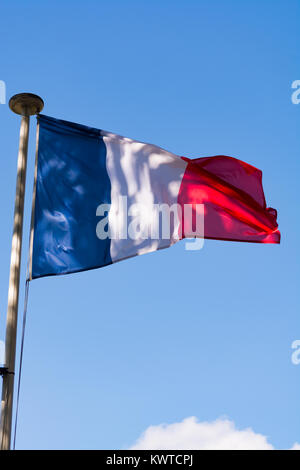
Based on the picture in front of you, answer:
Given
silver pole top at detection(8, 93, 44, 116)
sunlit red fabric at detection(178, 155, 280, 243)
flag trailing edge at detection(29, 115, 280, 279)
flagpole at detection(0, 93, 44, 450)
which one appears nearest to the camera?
flagpole at detection(0, 93, 44, 450)

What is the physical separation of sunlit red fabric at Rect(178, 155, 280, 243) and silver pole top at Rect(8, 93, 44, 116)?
2.50 metres

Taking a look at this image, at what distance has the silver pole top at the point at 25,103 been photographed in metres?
10.6

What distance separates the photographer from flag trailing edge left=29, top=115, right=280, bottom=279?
10.5 m

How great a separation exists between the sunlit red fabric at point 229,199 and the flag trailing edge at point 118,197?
0.05 ft

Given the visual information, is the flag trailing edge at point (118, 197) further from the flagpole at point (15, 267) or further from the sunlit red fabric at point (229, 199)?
the flagpole at point (15, 267)

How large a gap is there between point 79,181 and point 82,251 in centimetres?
117

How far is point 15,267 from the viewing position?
31.5 ft

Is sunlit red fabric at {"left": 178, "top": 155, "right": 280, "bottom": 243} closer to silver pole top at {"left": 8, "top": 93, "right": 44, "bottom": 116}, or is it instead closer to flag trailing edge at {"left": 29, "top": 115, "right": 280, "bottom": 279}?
flag trailing edge at {"left": 29, "top": 115, "right": 280, "bottom": 279}

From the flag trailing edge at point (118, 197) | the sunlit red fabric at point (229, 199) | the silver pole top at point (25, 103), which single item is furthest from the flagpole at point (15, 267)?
the sunlit red fabric at point (229, 199)

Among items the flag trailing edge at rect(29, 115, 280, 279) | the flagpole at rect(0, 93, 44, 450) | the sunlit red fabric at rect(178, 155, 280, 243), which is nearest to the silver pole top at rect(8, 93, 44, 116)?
the flagpole at rect(0, 93, 44, 450)

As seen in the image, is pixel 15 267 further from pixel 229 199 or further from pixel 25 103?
pixel 229 199

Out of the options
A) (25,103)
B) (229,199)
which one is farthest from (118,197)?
(25,103)

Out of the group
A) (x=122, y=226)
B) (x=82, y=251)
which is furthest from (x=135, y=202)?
(x=82, y=251)

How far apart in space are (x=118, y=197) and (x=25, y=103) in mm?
1922
